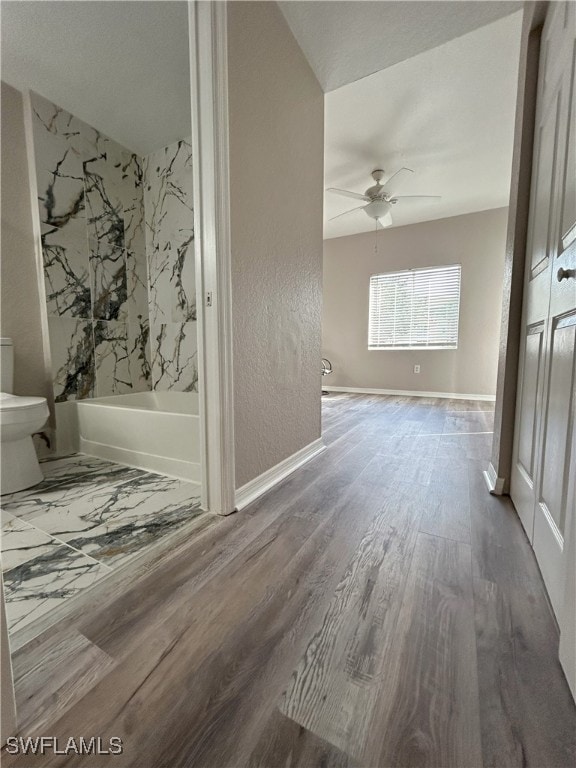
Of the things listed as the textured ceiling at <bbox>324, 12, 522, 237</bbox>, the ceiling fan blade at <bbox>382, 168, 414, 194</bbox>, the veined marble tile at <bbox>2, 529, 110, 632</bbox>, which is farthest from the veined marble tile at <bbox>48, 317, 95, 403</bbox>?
the ceiling fan blade at <bbox>382, 168, 414, 194</bbox>

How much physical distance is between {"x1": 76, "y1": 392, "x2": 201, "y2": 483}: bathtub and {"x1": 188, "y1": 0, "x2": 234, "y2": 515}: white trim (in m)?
0.39

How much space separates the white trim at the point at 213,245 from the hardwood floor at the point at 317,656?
0.98 feet

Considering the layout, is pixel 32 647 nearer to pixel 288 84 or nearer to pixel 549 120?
pixel 549 120

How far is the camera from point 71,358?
2.50 metres

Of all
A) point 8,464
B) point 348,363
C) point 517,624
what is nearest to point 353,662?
point 517,624

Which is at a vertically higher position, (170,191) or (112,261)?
(170,191)

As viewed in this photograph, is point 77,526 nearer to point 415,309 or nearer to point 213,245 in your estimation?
point 213,245

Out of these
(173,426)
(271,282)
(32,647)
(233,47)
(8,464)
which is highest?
(233,47)

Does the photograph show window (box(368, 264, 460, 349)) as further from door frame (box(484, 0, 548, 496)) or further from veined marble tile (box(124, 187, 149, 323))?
veined marble tile (box(124, 187, 149, 323))

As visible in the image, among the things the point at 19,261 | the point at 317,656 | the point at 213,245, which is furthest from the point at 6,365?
the point at 317,656

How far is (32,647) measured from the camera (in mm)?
778

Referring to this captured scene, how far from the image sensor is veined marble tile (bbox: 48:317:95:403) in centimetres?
240

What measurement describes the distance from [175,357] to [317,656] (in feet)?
8.80

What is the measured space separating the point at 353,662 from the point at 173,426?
1.48 meters
